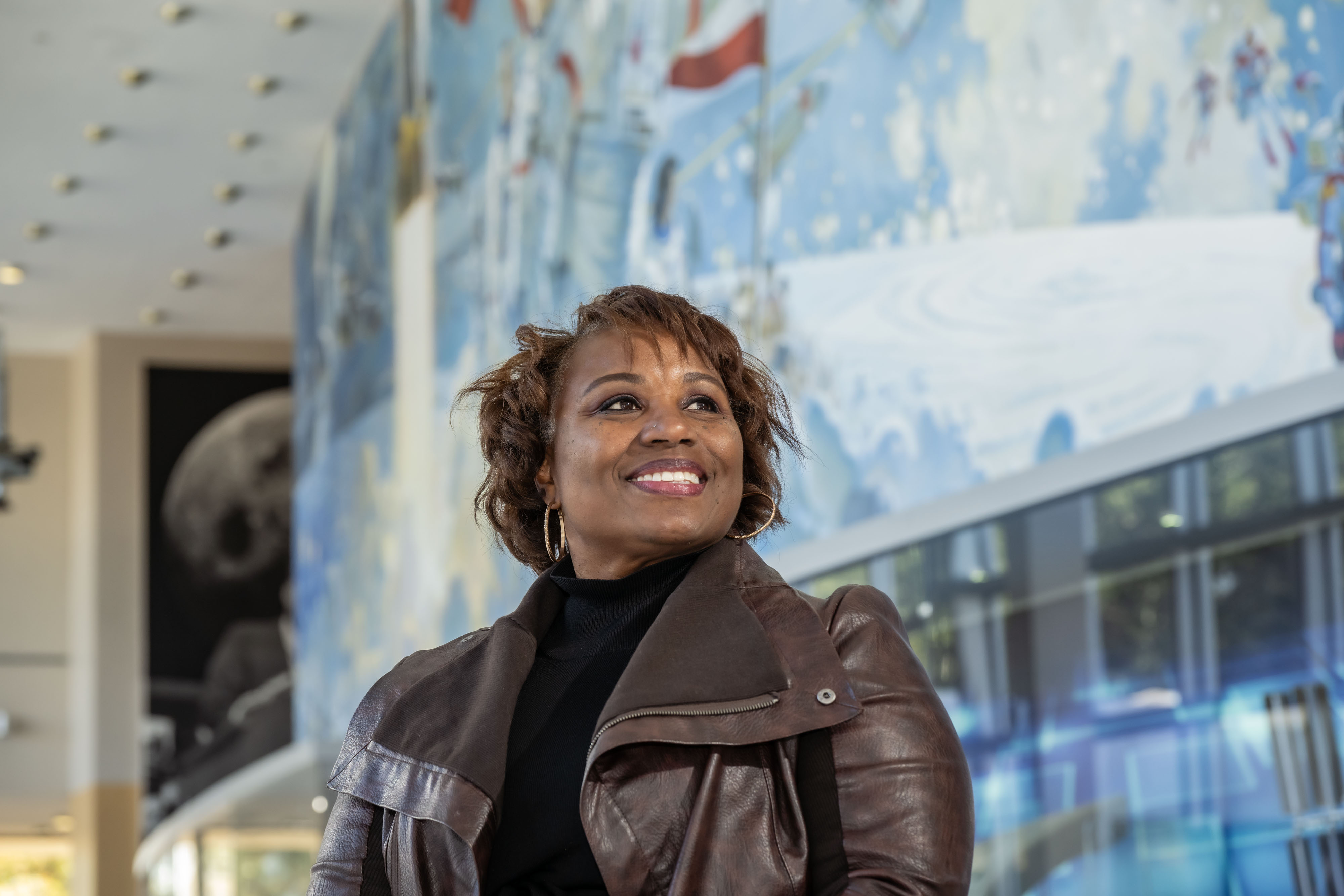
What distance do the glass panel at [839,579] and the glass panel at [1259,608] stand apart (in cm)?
145

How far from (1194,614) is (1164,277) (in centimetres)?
73

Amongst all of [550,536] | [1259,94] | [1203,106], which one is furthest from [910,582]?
[550,536]

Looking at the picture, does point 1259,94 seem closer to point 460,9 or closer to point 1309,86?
point 1309,86

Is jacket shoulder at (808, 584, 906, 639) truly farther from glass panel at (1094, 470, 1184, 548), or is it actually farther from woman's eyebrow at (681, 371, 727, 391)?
glass panel at (1094, 470, 1184, 548)

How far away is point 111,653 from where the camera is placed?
2070cm

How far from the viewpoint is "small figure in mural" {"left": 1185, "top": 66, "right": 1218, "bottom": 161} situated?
346cm

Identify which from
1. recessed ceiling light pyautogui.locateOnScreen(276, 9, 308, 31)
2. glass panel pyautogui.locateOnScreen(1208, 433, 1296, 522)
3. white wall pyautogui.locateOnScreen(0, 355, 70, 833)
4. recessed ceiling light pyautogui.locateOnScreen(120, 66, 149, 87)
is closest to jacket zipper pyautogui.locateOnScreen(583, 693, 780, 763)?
glass panel pyautogui.locateOnScreen(1208, 433, 1296, 522)

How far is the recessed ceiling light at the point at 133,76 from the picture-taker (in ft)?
46.3

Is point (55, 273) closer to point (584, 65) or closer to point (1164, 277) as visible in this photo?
point (584, 65)

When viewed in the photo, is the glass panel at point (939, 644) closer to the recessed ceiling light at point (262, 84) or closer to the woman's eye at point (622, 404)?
the woman's eye at point (622, 404)

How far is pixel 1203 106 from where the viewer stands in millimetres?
3484

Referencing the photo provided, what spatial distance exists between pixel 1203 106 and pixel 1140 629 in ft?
3.81

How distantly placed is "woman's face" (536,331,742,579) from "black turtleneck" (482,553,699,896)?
1.4 inches

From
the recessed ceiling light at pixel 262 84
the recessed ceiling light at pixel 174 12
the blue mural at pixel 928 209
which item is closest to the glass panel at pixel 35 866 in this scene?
the recessed ceiling light at pixel 262 84
